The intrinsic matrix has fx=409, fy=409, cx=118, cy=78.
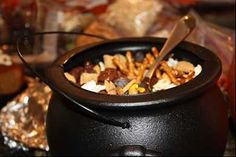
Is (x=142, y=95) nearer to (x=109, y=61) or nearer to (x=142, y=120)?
(x=142, y=120)

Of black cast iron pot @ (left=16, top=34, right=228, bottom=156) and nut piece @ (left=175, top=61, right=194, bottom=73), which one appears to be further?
nut piece @ (left=175, top=61, right=194, bottom=73)

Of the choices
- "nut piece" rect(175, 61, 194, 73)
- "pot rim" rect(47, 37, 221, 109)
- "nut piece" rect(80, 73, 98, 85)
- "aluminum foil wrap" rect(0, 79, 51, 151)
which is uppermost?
"pot rim" rect(47, 37, 221, 109)

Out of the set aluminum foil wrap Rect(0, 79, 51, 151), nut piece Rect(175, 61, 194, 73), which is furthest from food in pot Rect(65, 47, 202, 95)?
aluminum foil wrap Rect(0, 79, 51, 151)

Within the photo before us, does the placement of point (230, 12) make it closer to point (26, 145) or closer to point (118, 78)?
point (118, 78)

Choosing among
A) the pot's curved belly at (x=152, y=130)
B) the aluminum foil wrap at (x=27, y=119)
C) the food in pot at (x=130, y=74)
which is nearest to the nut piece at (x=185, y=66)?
the food in pot at (x=130, y=74)

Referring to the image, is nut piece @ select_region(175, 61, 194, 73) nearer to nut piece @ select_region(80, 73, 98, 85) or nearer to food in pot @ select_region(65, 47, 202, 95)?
food in pot @ select_region(65, 47, 202, 95)

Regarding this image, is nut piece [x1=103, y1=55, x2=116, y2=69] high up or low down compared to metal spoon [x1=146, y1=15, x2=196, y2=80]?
down
